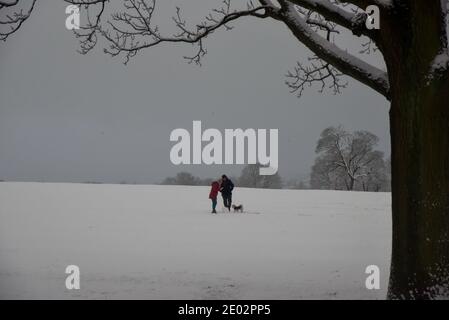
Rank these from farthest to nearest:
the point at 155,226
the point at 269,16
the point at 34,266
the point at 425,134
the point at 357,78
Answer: the point at 155,226 → the point at 34,266 → the point at 269,16 → the point at 357,78 → the point at 425,134

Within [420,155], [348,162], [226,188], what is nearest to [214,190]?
[226,188]

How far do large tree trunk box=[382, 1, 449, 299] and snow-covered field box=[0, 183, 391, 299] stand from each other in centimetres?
→ 164

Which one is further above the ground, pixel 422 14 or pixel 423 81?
pixel 422 14

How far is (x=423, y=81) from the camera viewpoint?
654 centimetres

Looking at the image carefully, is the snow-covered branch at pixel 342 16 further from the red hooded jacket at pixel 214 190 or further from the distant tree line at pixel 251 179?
the distant tree line at pixel 251 179

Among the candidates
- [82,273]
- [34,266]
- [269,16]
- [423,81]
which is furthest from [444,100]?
[34,266]

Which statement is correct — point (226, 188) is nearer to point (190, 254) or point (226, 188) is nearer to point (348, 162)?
point (190, 254)

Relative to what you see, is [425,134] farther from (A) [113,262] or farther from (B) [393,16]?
(A) [113,262]

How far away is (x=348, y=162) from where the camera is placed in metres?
68.1

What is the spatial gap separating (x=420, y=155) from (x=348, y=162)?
207 ft

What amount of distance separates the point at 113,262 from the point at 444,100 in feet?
23.1

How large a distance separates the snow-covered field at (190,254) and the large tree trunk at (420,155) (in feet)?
5.38

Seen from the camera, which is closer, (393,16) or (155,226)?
(393,16)

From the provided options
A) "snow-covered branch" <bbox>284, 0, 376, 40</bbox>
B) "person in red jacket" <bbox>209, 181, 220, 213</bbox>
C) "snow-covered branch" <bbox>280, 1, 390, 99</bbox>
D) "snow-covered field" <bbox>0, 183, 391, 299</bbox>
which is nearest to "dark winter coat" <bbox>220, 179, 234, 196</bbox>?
"person in red jacket" <bbox>209, 181, 220, 213</bbox>
